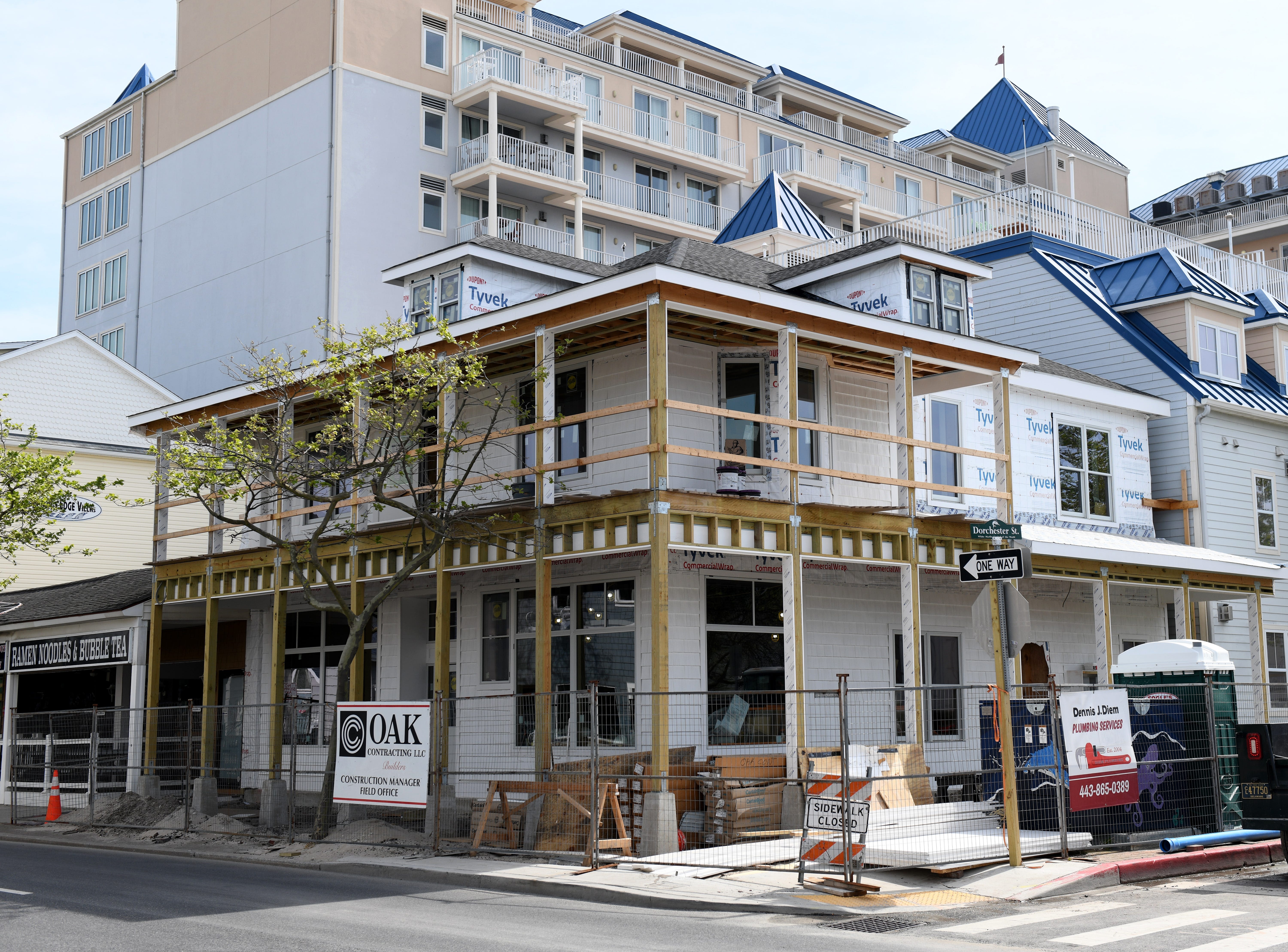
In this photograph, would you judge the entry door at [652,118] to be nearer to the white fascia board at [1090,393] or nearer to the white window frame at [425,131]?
the white window frame at [425,131]

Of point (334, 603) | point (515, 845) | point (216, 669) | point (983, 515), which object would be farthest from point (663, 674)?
point (216, 669)

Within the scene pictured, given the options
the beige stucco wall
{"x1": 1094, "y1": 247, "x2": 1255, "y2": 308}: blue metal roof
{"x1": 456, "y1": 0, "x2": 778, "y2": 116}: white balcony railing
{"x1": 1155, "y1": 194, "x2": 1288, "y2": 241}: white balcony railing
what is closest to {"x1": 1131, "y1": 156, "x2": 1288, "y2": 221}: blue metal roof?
{"x1": 1155, "y1": 194, "x2": 1288, "y2": 241}: white balcony railing

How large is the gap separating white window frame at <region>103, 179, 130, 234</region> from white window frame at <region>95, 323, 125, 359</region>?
12.2 ft

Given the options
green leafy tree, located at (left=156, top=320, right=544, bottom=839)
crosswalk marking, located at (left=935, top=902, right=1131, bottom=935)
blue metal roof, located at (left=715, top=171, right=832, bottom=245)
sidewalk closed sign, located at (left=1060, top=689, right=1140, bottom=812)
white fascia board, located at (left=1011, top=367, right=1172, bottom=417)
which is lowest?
crosswalk marking, located at (left=935, top=902, right=1131, bottom=935)

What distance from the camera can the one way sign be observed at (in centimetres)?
1277

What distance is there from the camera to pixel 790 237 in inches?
1308

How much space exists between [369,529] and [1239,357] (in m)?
20.5

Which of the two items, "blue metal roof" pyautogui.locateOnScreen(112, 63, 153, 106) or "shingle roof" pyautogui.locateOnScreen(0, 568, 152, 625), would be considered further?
"blue metal roof" pyautogui.locateOnScreen(112, 63, 153, 106)

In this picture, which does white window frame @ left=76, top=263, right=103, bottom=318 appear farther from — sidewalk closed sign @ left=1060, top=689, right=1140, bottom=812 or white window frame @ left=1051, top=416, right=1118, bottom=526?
sidewalk closed sign @ left=1060, top=689, right=1140, bottom=812

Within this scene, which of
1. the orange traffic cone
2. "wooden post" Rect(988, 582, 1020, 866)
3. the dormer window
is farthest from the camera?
the dormer window

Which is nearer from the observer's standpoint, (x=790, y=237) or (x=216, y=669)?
(x=216, y=669)

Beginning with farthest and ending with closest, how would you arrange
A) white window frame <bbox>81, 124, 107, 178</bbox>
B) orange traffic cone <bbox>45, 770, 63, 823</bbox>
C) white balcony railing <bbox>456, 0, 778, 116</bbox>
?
white window frame <bbox>81, 124, 107, 178</bbox>, white balcony railing <bbox>456, 0, 778, 116</bbox>, orange traffic cone <bbox>45, 770, 63, 823</bbox>

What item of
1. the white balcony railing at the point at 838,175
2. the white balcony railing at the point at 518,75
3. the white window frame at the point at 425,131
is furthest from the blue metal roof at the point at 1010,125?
the white window frame at the point at 425,131

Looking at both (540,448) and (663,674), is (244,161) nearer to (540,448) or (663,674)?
(540,448)
